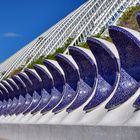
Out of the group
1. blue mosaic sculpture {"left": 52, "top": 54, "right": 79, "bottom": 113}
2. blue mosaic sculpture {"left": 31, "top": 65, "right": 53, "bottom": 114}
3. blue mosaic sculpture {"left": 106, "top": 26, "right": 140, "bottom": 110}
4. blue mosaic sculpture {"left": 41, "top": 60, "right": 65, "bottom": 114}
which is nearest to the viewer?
blue mosaic sculpture {"left": 106, "top": 26, "right": 140, "bottom": 110}

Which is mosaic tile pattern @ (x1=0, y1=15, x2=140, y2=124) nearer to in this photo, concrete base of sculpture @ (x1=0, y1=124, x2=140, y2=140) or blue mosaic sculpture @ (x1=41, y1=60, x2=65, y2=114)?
blue mosaic sculpture @ (x1=41, y1=60, x2=65, y2=114)

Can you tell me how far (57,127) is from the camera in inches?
565

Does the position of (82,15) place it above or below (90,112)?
above

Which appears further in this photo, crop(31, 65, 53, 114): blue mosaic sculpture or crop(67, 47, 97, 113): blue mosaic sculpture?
crop(31, 65, 53, 114): blue mosaic sculpture

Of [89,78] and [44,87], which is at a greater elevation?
[44,87]

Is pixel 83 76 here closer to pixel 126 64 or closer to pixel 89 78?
pixel 89 78

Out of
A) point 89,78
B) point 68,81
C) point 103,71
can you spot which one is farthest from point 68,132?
point 68,81

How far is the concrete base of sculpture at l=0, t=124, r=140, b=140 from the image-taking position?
992 centimetres

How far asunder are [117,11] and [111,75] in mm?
52651

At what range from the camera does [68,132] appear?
13.5 metres

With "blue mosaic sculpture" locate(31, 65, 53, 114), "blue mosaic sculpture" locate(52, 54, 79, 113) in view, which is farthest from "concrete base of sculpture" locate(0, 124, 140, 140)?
"blue mosaic sculpture" locate(31, 65, 53, 114)

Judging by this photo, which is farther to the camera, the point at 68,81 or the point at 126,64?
the point at 68,81

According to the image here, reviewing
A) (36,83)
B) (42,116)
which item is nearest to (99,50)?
(42,116)

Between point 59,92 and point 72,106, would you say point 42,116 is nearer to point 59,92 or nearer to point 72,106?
point 59,92
